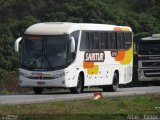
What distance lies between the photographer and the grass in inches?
684

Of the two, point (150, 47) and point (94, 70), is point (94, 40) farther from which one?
point (150, 47)

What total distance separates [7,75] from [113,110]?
27.5 meters

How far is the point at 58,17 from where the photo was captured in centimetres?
7606

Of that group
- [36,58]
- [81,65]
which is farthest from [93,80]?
[36,58]

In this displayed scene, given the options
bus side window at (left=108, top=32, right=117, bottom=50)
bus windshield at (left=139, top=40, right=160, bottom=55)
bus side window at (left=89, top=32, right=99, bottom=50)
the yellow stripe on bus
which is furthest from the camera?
bus windshield at (left=139, top=40, right=160, bottom=55)

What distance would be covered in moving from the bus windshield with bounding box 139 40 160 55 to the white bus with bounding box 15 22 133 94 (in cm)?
837

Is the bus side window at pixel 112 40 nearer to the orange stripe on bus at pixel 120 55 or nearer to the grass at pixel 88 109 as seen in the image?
the orange stripe on bus at pixel 120 55

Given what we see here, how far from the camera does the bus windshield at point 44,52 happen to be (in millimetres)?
28812

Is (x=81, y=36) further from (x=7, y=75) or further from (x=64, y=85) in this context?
(x=7, y=75)

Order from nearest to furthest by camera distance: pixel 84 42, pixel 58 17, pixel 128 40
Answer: pixel 84 42 < pixel 128 40 < pixel 58 17

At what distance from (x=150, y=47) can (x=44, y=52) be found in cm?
1274

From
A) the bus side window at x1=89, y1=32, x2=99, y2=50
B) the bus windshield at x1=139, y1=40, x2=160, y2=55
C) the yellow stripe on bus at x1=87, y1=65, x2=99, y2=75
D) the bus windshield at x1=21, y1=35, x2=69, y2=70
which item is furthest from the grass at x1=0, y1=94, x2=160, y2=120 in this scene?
the bus windshield at x1=139, y1=40, x2=160, y2=55

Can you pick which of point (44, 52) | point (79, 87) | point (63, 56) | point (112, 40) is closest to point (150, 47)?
point (112, 40)

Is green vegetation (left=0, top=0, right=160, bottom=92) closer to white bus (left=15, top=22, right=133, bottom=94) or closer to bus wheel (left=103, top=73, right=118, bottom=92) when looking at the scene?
bus wheel (left=103, top=73, right=118, bottom=92)
